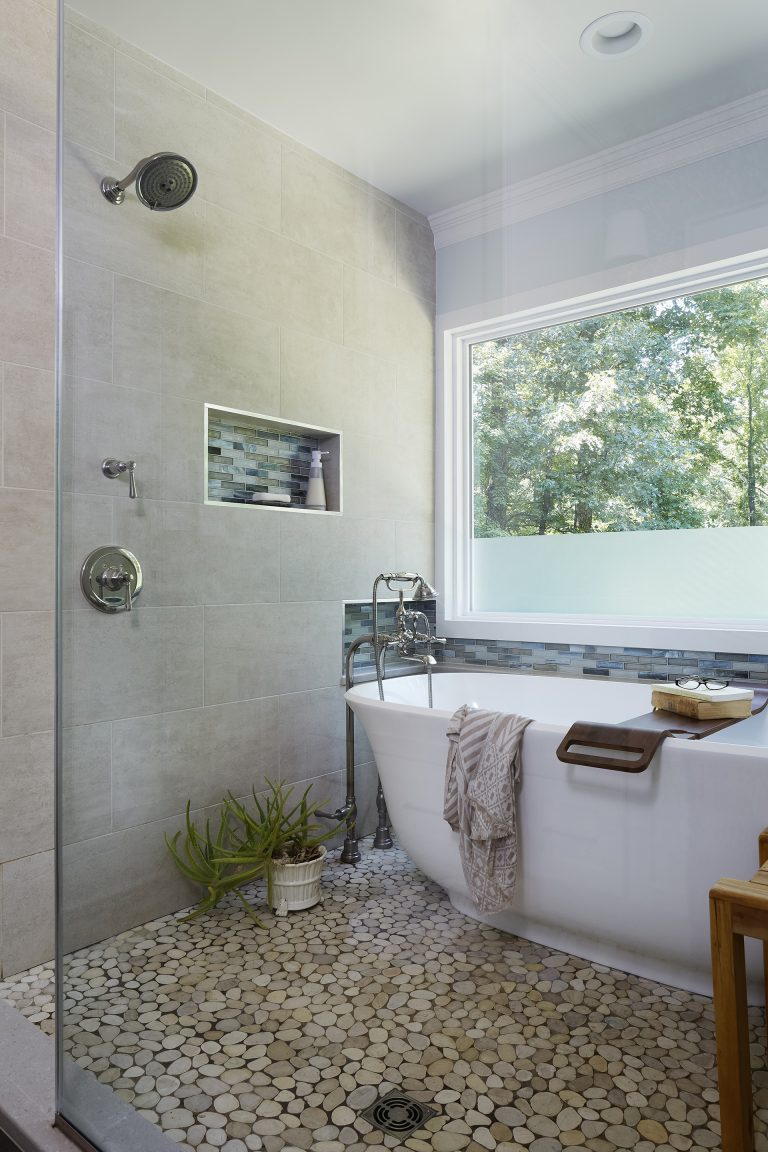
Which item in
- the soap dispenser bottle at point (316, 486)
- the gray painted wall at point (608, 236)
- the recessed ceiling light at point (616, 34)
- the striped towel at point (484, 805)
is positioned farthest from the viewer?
the striped towel at point (484, 805)

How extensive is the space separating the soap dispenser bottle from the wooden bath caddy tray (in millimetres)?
849

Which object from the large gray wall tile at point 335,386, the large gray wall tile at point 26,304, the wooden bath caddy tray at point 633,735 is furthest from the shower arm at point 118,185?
the wooden bath caddy tray at point 633,735

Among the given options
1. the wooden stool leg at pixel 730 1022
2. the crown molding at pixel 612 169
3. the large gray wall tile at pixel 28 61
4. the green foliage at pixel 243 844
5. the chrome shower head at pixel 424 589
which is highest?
the large gray wall tile at pixel 28 61

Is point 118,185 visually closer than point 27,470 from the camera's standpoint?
Yes

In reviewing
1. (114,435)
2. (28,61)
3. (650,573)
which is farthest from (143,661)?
(28,61)

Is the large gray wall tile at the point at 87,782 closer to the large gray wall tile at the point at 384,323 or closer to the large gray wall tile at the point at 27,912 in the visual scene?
the large gray wall tile at the point at 27,912

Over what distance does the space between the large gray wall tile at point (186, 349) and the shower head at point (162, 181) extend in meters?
0.20

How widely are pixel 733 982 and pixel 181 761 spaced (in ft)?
3.90

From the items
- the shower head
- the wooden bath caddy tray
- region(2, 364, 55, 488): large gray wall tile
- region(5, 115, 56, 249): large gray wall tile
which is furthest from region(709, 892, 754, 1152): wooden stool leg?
region(5, 115, 56, 249): large gray wall tile

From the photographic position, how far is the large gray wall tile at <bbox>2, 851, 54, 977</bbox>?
2.41 metres

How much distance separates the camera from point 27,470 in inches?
100

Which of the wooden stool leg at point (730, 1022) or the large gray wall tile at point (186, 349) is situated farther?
the large gray wall tile at point (186, 349)

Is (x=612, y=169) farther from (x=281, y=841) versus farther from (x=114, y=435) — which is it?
(x=281, y=841)

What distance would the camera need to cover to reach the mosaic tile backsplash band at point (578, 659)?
1733 millimetres
